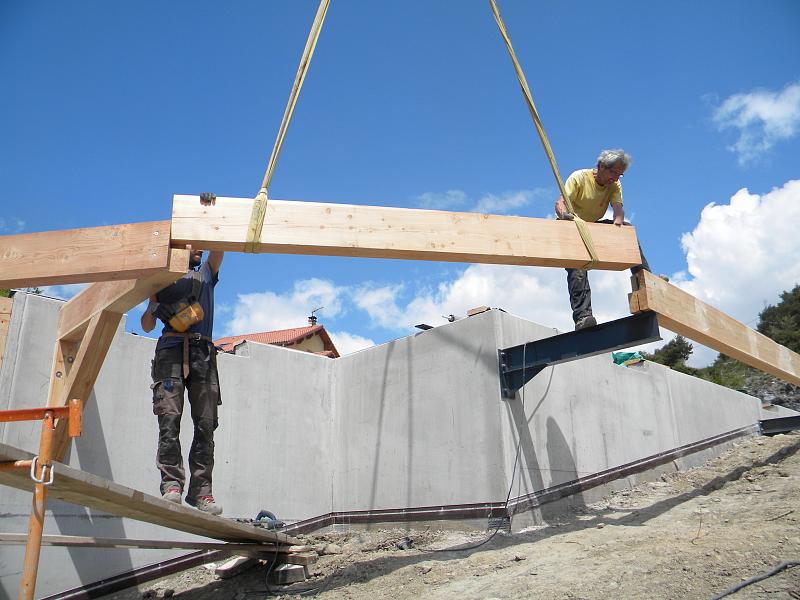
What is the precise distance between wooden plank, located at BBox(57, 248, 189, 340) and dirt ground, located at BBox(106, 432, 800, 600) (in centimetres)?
234

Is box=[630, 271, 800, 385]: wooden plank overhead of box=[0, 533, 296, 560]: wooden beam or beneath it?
overhead

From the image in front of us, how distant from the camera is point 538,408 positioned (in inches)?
255

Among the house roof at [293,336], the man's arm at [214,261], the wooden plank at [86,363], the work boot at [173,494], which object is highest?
the house roof at [293,336]

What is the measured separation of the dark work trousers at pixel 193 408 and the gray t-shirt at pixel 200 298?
0.07 m

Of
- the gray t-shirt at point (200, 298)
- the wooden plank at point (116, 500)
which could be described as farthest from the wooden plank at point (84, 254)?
the wooden plank at point (116, 500)

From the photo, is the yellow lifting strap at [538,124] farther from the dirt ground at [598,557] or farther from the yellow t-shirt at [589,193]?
the dirt ground at [598,557]

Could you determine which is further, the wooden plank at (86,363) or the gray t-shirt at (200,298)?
the gray t-shirt at (200,298)

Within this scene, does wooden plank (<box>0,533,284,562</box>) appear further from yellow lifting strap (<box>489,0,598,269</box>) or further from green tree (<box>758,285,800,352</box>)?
green tree (<box>758,285,800,352</box>)

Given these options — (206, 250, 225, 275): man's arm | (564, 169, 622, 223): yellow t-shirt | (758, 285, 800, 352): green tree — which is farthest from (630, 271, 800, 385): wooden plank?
(758, 285, 800, 352): green tree

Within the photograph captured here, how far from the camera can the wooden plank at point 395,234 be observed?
3480mm

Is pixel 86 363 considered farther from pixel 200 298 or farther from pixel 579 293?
pixel 579 293

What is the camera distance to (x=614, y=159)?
4910mm

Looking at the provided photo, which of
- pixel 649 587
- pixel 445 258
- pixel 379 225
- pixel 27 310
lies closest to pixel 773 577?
pixel 649 587

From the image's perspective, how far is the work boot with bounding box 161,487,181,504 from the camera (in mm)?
3816
